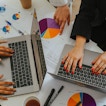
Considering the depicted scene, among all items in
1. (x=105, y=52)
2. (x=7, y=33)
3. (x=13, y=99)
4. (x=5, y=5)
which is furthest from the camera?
(x=5, y=5)

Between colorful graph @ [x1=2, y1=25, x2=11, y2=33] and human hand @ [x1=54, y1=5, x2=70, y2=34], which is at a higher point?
human hand @ [x1=54, y1=5, x2=70, y2=34]

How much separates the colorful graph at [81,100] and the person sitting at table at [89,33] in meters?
0.11

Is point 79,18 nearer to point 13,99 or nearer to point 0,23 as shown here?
point 0,23

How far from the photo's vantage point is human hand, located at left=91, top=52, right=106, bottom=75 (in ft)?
3.42

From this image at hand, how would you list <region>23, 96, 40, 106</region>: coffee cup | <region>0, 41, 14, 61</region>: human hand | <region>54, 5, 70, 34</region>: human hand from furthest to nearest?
<region>54, 5, 70, 34</region>: human hand
<region>0, 41, 14, 61</region>: human hand
<region>23, 96, 40, 106</region>: coffee cup

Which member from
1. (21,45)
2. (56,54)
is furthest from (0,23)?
(56,54)

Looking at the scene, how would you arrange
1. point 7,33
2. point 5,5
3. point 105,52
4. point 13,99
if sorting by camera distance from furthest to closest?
point 5,5, point 7,33, point 105,52, point 13,99

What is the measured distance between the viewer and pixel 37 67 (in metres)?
1.05

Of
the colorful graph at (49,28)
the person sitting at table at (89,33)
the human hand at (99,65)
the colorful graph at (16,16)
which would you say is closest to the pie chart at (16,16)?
the colorful graph at (16,16)

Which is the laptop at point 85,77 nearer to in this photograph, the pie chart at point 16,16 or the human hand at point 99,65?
the human hand at point 99,65

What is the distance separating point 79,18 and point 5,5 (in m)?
0.45

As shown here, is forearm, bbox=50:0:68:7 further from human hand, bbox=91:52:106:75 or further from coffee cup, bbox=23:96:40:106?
coffee cup, bbox=23:96:40:106

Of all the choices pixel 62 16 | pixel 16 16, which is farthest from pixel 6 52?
pixel 62 16

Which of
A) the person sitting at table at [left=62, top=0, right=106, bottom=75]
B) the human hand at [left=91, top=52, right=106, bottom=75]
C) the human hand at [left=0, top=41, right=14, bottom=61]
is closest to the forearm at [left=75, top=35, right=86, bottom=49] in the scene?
the person sitting at table at [left=62, top=0, right=106, bottom=75]
